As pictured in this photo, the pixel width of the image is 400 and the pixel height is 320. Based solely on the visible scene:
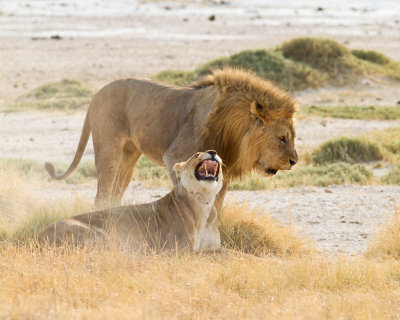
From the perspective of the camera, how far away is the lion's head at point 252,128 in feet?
23.4

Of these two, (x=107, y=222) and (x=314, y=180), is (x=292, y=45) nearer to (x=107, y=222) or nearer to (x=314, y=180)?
(x=314, y=180)

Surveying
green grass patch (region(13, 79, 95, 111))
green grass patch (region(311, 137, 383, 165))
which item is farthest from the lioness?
green grass patch (region(13, 79, 95, 111))

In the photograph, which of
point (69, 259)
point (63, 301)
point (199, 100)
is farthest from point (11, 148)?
point (63, 301)

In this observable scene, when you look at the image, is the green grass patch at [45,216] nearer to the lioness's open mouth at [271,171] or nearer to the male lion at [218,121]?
the male lion at [218,121]

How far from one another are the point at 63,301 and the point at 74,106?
604 inches

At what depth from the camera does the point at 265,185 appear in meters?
11.1

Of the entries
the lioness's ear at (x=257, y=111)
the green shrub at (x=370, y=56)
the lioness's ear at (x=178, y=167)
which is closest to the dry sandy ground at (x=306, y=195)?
the lioness's ear at (x=257, y=111)

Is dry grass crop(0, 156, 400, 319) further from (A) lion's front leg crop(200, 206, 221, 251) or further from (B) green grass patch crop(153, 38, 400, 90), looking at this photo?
(B) green grass patch crop(153, 38, 400, 90)

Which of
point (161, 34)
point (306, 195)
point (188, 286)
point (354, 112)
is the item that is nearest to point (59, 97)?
point (354, 112)

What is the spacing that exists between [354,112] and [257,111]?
1181 centimetres

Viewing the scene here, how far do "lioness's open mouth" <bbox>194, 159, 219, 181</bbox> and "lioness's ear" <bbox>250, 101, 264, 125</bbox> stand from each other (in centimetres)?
91

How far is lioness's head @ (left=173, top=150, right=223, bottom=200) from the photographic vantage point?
629 centimetres

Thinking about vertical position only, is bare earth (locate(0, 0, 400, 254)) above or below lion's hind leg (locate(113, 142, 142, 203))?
below

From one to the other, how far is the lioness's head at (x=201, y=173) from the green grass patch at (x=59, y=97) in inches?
525
